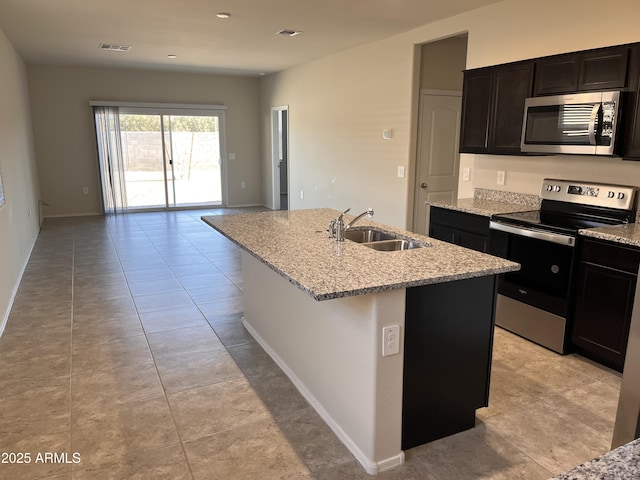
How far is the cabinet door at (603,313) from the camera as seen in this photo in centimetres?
279

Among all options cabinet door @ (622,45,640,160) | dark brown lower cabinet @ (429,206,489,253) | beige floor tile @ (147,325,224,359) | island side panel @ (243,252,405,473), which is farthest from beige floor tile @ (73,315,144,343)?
cabinet door @ (622,45,640,160)

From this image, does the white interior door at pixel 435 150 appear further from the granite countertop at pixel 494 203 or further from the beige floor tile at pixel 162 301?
the beige floor tile at pixel 162 301

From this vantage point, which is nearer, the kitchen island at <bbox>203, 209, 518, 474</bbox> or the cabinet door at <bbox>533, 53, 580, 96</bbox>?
the kitchen island at <bbox>203, 209, 518, 474</bbox>

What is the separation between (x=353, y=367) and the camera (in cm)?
216

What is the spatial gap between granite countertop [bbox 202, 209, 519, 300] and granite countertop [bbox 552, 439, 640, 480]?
3.53ft

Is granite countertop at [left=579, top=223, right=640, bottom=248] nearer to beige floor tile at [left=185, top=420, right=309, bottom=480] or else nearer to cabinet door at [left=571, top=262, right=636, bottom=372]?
cabinet door at [left=571, top=262, right=636, bottom=372]

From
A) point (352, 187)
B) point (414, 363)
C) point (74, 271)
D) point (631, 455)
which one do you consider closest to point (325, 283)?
point (414, 363)

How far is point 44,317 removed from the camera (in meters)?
3.87

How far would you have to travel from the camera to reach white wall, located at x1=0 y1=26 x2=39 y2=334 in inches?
166

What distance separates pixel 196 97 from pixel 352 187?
4423mm

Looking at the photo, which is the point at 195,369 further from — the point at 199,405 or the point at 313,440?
the point at 313,440

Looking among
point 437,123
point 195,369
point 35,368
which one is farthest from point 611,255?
point 35,368

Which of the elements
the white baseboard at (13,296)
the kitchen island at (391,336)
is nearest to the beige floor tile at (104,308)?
the white baseboard at (13,296)

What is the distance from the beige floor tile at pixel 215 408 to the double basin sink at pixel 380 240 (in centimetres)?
111
